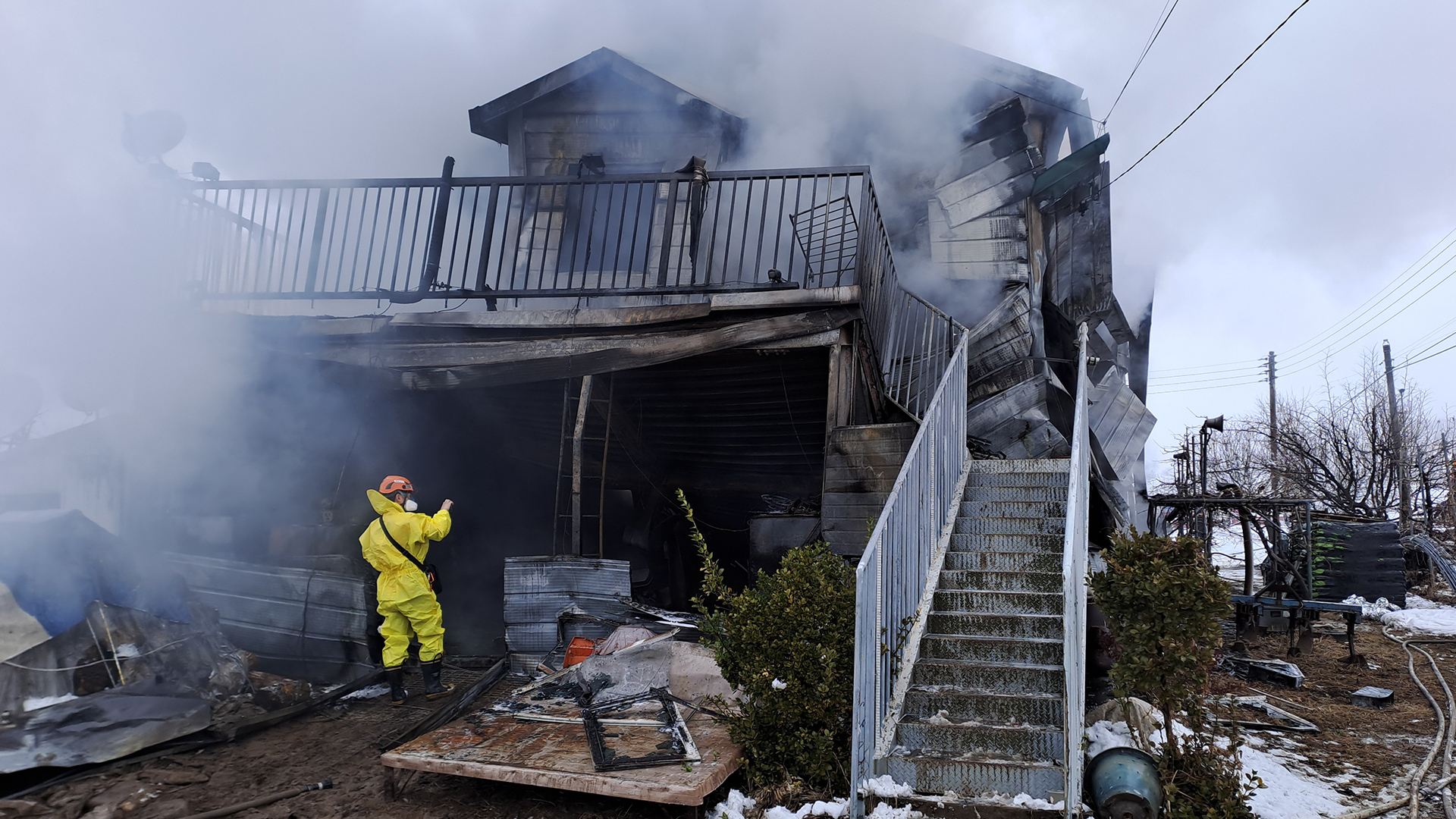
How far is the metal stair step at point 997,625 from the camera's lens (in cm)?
502

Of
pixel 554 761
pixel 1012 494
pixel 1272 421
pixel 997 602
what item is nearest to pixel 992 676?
pixel 997 602

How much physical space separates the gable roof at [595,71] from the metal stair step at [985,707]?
29.0ft

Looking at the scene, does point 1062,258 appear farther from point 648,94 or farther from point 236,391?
point 236,391

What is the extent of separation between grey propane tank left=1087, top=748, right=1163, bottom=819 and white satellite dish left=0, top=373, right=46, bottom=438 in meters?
9.14

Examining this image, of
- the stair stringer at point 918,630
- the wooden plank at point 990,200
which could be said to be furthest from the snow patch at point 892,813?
the wooden plank at point 990,200

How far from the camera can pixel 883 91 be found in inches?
486

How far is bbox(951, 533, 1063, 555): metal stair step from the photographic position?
5.77m

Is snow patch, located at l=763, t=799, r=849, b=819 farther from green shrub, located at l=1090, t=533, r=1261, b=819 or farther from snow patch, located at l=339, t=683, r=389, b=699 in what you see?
snow patch, located at l=339, t=683, r=389, b=699

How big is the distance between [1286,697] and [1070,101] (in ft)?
34.1

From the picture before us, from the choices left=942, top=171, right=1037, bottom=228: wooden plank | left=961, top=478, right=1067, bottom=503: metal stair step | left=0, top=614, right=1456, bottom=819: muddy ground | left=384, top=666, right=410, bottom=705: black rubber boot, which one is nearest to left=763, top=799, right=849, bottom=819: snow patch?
left=0, top=614, right=1456, bottom=819: muddy ground

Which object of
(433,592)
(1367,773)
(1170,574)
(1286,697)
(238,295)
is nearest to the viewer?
(1170,574)

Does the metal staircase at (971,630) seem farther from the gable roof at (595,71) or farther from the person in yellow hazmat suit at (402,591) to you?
the gable roof at (595,71)

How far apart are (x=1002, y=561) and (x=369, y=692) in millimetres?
5268

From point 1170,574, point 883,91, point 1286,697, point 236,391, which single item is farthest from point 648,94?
point 1286,697
